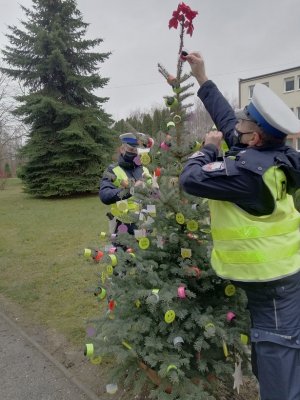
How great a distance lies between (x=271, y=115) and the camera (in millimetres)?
1857

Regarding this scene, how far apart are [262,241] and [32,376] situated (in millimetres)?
2887

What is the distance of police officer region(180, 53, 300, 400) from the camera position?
1879 millimetres

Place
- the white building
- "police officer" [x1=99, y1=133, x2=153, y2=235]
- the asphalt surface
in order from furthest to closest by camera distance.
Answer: the white building < the asphalt surface < "police officer" [x1=99, y1=133, x2=153, y2=235]

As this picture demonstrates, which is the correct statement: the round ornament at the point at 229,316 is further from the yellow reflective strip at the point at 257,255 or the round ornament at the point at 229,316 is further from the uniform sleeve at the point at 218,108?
the uniform sleeve at the point at 218,108

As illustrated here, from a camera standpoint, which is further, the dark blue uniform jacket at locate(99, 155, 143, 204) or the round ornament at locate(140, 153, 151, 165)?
the dark blue uniform jacket at locate(99, 155, 143, 204)

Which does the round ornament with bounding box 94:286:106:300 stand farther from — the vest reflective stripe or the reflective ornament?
the vest reflective stripe

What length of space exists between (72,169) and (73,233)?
8.49 metres

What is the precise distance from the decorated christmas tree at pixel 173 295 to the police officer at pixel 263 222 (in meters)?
0.49

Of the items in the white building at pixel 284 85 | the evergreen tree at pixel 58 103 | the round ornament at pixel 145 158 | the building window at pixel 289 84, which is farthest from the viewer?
the building window at pixel 289 84

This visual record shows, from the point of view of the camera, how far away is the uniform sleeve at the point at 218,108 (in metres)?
2.46

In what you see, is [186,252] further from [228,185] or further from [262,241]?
[228,185]

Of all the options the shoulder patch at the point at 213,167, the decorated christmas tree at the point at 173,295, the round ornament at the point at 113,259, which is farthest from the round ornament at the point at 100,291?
the shoulder patch at the point at 213,167

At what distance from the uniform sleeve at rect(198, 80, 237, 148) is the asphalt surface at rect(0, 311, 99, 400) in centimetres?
256

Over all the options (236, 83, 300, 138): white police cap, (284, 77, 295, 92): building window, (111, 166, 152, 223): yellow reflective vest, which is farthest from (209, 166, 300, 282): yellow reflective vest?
(284, 77, 295, 92): building window
